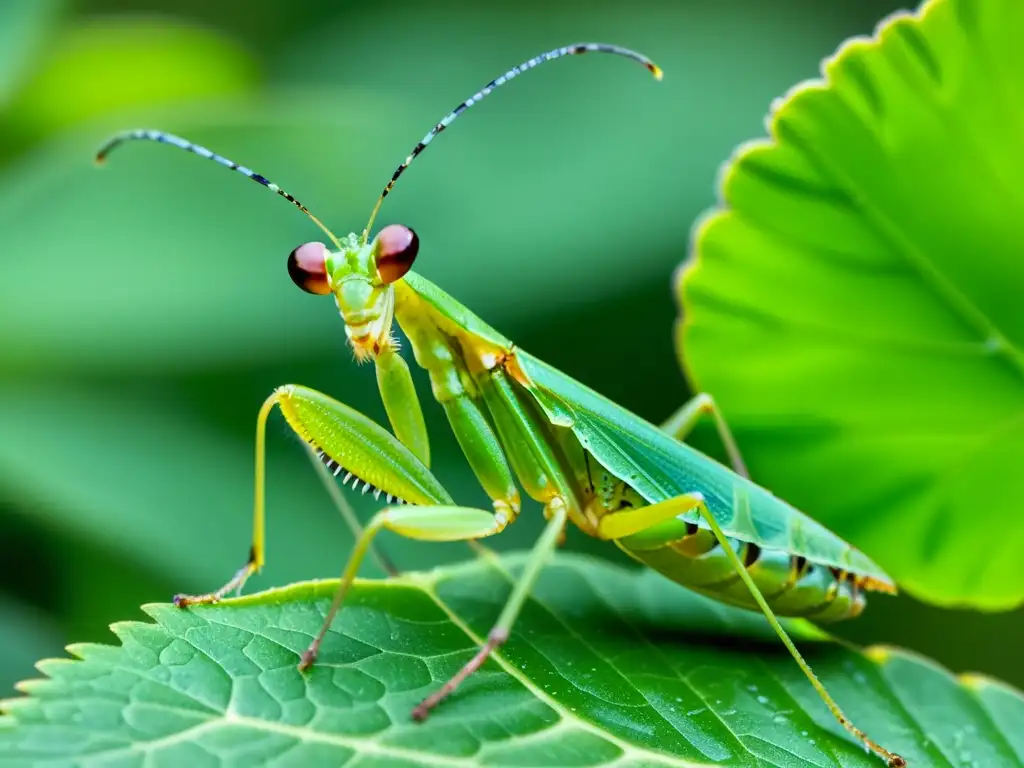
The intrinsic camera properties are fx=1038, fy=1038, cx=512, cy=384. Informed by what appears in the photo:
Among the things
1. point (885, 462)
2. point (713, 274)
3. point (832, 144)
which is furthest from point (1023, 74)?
point (885, 462)

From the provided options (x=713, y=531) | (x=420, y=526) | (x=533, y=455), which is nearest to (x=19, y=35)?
(x=533, y=455)

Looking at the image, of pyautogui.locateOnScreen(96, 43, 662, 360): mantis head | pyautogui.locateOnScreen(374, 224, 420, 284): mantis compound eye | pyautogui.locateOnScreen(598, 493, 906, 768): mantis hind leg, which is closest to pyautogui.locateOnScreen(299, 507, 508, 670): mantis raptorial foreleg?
pyautogui.locateOnScreen(598, 493, 906, 768): mantis hind leg

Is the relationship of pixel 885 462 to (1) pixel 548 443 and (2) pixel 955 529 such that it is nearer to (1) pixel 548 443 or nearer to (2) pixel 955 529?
(2) pixel 955 529

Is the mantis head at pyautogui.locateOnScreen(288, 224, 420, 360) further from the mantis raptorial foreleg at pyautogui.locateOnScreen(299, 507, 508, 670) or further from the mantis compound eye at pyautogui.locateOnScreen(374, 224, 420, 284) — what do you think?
the mantis raptorial foreleg at pyautogui.locateOnScreen(299, 507, 508, 670)

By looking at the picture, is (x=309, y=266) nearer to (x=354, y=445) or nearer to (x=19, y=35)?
(x=354, y=445)

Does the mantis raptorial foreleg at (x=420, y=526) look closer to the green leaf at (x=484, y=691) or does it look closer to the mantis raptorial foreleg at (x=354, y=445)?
the green leaf at (x=484, y=691)

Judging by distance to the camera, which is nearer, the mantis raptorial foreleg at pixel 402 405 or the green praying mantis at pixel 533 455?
the green praying mantis at pixel 533 455

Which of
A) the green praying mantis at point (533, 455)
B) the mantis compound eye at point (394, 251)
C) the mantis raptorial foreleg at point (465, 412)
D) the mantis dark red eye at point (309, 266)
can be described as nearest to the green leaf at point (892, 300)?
the green praying mantis at point (533, 455)
